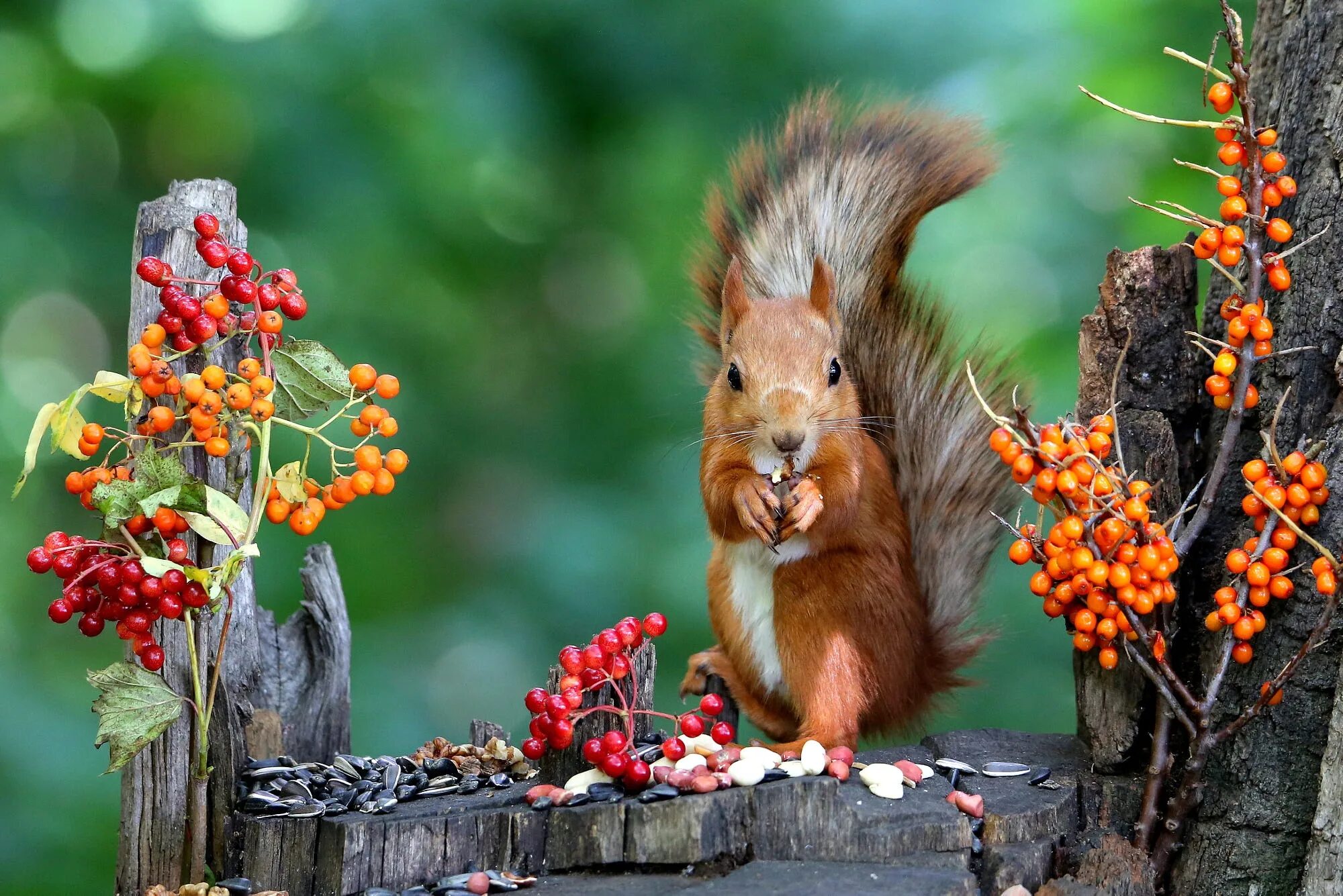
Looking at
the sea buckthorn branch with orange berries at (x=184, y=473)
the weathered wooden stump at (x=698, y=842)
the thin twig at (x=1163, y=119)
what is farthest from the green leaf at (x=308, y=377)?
the thin twig at (x=1163, y=119)

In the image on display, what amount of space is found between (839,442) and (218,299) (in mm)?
874

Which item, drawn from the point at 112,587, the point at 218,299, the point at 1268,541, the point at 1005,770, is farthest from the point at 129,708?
the point at 1268,541

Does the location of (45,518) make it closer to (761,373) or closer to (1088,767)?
(761,373)

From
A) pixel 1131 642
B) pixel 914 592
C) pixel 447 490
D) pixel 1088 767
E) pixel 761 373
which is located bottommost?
pixel 1088 767

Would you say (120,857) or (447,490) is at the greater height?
(447,490)

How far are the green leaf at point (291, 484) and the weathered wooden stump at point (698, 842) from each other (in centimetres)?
40

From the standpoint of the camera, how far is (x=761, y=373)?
5.87 feet

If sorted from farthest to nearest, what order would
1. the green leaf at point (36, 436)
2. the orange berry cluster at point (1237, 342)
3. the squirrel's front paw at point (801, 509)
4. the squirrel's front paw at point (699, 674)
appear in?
the squirrel's front paw at point (699, 674), the squirrel's front paw at point (801, 509), the orange berry cluster at point (1237, 342), the green leaf at point (36, 436)

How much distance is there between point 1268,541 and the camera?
146 cm

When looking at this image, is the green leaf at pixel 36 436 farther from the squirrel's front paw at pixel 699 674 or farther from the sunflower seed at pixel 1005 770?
the sunflower seed at pixel 1005 770

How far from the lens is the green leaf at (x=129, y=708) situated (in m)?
1.41

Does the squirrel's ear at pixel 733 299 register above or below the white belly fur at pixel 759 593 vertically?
above

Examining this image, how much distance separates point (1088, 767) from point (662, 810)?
642mm

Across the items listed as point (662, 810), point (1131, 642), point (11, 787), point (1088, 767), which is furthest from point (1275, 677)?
point (11, 787)
